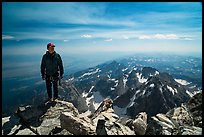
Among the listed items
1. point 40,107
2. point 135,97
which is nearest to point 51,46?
point 40,107

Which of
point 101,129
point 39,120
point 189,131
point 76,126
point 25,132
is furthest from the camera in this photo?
point 39,120

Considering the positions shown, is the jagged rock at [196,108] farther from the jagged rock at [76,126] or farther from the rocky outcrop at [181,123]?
the jagged rock at [76,126]

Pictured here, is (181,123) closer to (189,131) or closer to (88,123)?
(189,131)

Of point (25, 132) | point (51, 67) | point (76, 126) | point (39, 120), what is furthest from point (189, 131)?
point (51, 67)

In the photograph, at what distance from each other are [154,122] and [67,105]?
7.87 m

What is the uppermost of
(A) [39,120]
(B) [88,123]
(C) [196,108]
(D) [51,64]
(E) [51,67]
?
(D) [51,64]

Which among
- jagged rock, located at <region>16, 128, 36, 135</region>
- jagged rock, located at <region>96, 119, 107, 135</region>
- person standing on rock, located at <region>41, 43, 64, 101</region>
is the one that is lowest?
jagged rock, located at <region>16, 128, 36, 135</region>

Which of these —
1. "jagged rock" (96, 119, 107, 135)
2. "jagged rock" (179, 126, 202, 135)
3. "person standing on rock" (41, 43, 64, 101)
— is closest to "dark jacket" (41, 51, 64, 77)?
"person standing on rock" (41, 43, 64, 101)

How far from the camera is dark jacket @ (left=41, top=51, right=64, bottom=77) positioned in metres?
17.8

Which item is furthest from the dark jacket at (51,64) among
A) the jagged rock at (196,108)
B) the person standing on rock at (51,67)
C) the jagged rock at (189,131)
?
the jagged rock at (196,108)

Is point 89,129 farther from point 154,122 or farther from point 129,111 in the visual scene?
point 129,111

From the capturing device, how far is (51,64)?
1808 centimetres

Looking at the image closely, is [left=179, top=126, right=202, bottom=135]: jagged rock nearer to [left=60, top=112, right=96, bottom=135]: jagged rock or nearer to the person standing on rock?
[left=60, top=112, right=96, bottom=135]: jagged rock

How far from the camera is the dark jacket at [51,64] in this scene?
1780cm
